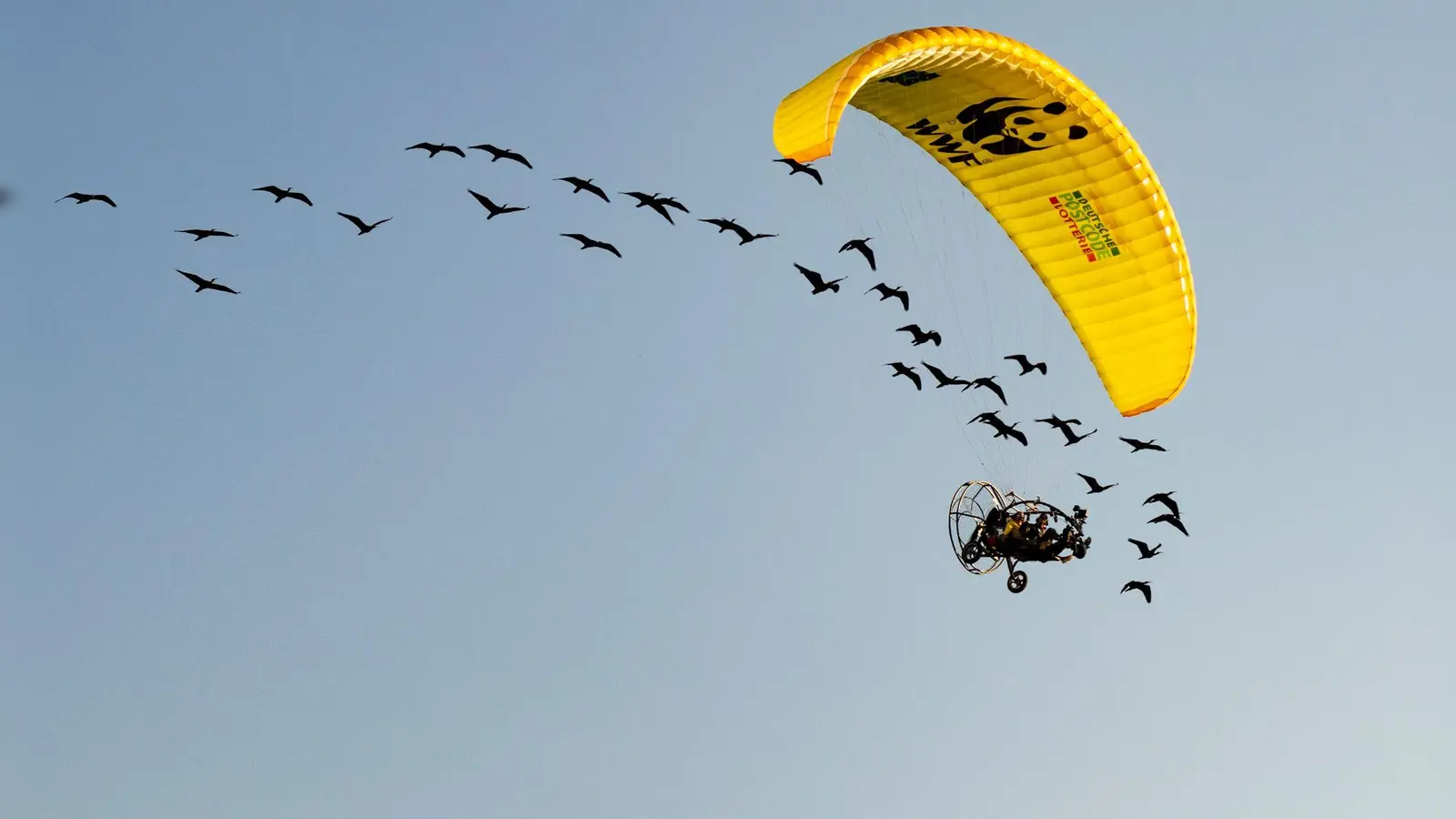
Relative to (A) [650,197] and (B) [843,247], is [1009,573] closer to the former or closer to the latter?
(B) [843,247]

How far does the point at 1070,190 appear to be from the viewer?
41875 mm

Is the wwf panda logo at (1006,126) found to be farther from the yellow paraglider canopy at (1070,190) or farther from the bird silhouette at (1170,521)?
the bird silhouette at (1170,521)

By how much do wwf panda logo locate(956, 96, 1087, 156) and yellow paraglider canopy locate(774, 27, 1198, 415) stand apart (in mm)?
23

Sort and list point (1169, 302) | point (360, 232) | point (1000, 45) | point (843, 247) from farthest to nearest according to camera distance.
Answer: point (1169, 302) < point (1000, 45) < point (843, 247) < point (360, 232)

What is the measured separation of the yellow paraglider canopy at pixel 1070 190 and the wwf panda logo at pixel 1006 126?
2 cm

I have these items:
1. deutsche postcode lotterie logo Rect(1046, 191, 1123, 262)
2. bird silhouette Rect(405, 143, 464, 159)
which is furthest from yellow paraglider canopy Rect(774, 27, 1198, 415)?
bird silhouette Rect(405, 143, 464, 159)

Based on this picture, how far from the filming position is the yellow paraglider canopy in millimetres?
40594

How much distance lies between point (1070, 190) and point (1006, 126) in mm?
1599

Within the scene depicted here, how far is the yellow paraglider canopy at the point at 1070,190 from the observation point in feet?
133

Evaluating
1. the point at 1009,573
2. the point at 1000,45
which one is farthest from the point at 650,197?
the point at 1009,573

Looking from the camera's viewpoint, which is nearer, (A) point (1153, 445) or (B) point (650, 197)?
(B) point (650, 197)

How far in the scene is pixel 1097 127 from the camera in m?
40.7

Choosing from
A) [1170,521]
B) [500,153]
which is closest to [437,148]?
[500,153]

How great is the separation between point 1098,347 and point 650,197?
1207 cm
